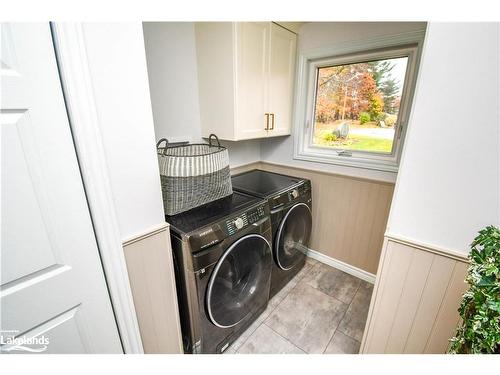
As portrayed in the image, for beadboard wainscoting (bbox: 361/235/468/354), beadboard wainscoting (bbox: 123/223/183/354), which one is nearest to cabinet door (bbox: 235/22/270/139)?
beadboard wainscoting (bbox: 123/223/183/354)

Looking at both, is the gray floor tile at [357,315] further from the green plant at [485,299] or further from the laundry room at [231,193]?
the green plant at [485,299]

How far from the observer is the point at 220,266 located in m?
1.13

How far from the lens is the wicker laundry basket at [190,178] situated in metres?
1.14

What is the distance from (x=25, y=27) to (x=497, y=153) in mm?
1467

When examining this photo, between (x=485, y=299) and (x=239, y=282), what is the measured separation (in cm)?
111

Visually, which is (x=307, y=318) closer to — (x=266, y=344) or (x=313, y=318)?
(x=313, y=318)

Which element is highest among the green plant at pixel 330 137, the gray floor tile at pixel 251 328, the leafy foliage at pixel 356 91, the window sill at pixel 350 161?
the leafy foliage at pixel 356 91

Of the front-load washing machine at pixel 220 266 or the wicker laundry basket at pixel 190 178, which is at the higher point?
the wicker laundry basket at pixel 190 178

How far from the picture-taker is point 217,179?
1344 millimetres

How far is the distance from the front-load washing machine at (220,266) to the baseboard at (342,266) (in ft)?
3.10

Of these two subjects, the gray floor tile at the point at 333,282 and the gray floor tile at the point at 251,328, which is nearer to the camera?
the gray floor tile at the point at 251,328

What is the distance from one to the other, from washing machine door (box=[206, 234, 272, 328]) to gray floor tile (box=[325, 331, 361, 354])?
0.54 m

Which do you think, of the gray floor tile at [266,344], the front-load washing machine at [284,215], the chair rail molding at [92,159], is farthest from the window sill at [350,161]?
the chair rail molding at [92,159]
